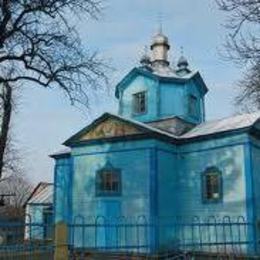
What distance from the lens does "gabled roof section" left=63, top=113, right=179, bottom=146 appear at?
19797 millimetres

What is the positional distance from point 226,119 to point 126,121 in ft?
13.4

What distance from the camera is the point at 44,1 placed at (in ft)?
48.7

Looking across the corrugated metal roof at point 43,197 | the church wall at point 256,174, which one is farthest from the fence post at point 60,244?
the corrugated metal roof at point 43,197

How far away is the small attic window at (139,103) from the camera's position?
2264 centimetres

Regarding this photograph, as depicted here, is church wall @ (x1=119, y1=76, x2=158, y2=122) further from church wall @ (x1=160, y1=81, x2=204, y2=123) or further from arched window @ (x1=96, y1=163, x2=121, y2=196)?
arched window @ (x1=96, y1=163, x2=121, y2=196)

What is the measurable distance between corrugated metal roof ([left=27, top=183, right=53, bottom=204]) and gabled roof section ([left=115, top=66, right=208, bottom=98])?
434 inches

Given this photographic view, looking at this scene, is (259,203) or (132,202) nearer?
(259,203)

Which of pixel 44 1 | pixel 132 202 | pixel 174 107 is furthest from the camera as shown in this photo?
pixel 174 107

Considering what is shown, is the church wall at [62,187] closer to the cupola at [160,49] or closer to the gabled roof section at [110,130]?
the gabled roof section at [110,130]

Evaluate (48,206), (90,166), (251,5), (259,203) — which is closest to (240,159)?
(259,203)

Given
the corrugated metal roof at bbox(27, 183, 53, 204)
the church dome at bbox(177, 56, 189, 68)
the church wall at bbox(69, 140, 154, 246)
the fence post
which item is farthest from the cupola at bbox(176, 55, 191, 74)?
the fence post

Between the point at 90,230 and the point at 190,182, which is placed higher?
the point at 190,182

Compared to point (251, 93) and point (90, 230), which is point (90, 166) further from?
point (251, 93)

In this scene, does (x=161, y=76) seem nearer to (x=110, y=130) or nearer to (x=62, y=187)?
(x=110, y=130)
